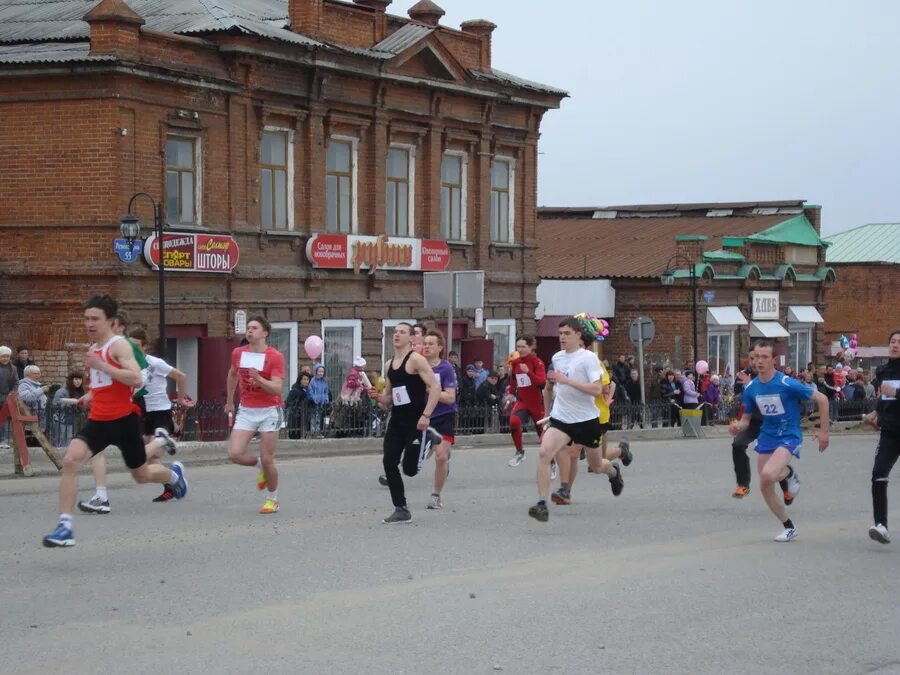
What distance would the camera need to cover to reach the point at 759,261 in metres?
48.4

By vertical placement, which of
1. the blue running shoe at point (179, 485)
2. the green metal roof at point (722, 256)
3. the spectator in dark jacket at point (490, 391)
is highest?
the green metal roof at point (722, 256)

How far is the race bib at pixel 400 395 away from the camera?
43.4 ft

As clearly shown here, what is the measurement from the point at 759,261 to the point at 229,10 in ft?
75.9

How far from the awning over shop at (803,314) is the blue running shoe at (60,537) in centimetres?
4136

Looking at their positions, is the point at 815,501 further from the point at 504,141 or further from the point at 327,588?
the point at 504,141

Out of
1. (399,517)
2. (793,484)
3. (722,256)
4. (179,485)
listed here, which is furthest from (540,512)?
(722,256)

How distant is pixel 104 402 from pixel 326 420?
13.2 meters

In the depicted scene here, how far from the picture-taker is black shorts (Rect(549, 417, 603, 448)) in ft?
43.9

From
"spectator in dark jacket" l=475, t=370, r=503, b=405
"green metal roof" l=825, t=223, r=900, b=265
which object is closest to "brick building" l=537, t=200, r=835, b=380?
"spectator in dark jacket" l=475, t=370, r=503, b=405

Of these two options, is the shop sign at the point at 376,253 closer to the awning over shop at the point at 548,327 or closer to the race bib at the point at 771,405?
the awning over shop at the point at 548,327

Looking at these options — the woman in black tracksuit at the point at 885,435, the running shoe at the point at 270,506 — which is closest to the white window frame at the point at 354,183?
the running shoe at the point at 270,506

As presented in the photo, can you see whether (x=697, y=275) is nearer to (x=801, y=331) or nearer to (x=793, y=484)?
(x=801, y=331)

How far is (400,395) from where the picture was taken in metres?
13.3

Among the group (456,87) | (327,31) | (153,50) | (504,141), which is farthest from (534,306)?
(153,50)
